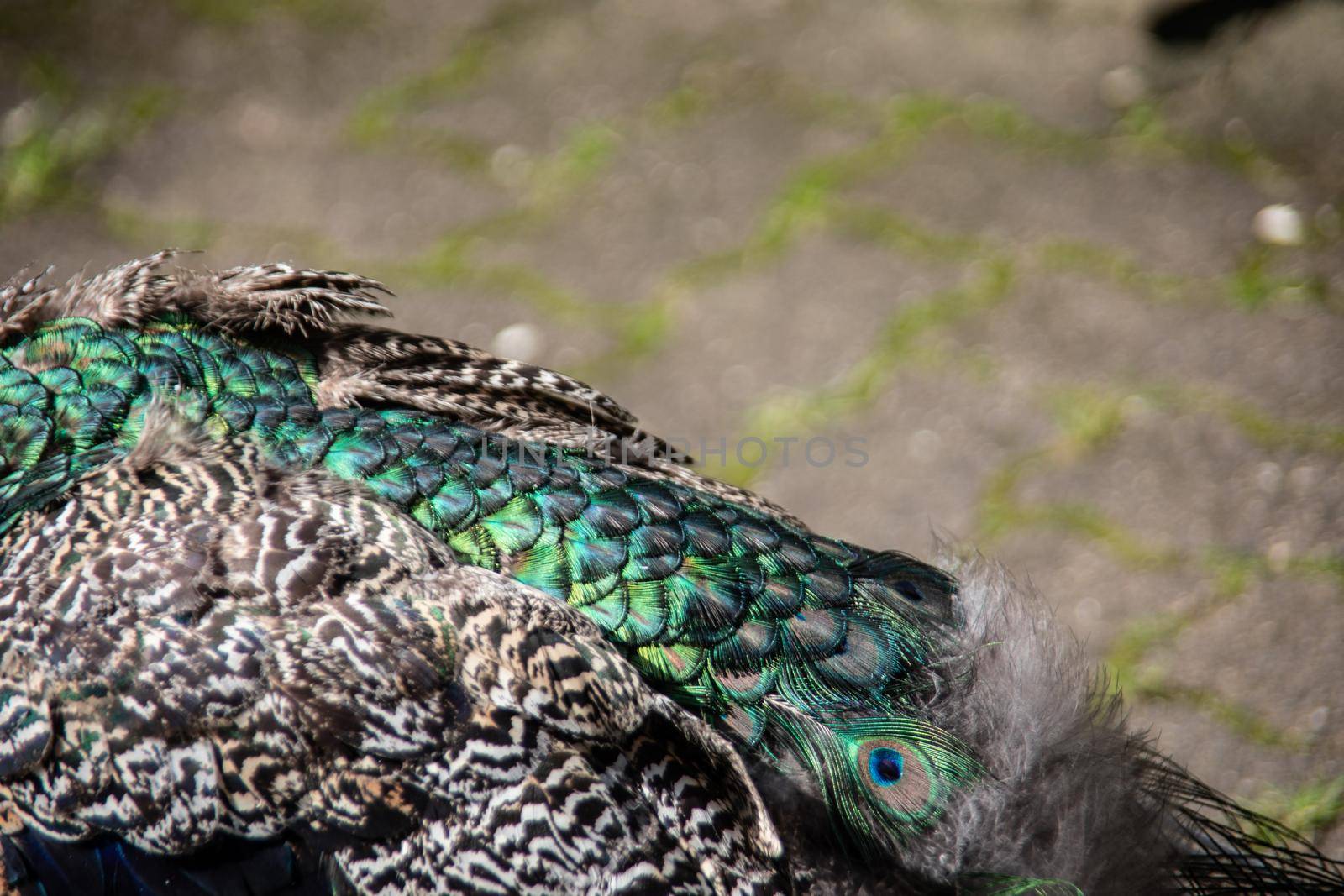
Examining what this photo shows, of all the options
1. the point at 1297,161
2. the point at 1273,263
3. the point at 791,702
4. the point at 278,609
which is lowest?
the point at 278,609

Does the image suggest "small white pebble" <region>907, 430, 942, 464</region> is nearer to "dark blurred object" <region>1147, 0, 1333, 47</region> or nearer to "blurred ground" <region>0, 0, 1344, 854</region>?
"blurred ground" <region>0, 0, 1344, 854</region>

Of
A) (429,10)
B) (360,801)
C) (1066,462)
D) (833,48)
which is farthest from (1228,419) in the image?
(429,10)

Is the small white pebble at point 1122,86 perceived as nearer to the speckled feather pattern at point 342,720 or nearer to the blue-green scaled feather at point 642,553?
the blue-green scaled feather at point 642,553

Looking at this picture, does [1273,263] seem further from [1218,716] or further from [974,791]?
[974,791]

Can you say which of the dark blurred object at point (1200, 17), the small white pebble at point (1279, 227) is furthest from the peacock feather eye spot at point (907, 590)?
the dark blurred object at point (1200, 17)

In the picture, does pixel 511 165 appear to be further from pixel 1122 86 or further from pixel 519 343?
pixel 1122 86
